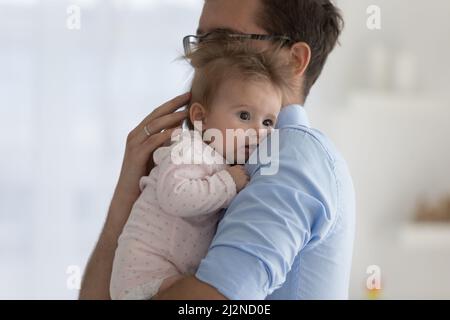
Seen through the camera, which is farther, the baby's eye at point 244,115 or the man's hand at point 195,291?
the baby's eye at point 244,115

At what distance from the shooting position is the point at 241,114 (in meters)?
1.04

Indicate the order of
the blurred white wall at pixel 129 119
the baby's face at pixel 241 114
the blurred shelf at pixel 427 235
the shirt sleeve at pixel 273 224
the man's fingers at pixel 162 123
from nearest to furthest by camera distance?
the shirt sleeve at pixel 273 224
the baby's face at pixel 241 114
the man's fingers at pixel 162 123
the blurred white wall at pixel 129 119
the blurred shelf at pixel 427 235

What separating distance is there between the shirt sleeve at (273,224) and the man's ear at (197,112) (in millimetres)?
179

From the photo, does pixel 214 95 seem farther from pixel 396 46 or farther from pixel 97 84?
pixel 396 46

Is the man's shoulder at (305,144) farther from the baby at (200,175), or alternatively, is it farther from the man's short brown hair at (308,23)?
the man's short brown hair at (308,23)

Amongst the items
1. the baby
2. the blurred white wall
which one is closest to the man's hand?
the baby

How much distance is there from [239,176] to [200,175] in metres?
0.06

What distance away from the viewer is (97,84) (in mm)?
2777

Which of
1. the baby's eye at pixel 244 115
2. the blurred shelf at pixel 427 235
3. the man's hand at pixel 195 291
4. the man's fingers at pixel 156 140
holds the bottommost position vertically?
the blurred shelf at pixel 427 235

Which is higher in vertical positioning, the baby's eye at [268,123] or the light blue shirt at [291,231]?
the baby's eye at [268,123]

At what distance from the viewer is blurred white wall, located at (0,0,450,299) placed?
8.99 ft

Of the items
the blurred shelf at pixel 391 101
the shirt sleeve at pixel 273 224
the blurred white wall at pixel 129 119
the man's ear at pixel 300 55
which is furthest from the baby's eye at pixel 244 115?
the blurred shelf at pixel 391 101

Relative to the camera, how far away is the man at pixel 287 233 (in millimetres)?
826

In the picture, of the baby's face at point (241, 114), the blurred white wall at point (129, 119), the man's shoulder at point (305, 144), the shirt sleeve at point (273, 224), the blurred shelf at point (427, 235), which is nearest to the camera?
the shirt sleeve at point (273, 224)
